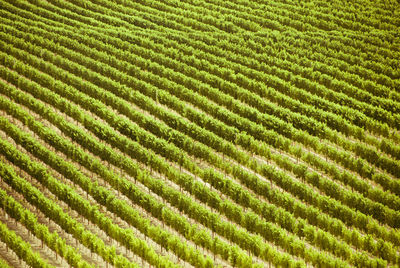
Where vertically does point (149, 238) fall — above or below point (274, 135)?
below

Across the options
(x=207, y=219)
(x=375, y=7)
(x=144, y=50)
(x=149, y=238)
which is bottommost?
(x=149, y=238)

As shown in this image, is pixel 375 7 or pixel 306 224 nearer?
pixel 306 224

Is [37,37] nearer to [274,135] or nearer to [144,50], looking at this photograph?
[144,50]

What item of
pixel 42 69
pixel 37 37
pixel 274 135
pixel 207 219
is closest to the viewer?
pixel 207 219

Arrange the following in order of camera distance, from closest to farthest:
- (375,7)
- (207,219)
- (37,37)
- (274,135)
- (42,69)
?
(207,219) → (274,135) → (42,69) → (37,37) → (375,7)

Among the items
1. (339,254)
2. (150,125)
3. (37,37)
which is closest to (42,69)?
(37,37)

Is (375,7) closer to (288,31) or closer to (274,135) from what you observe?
(288,31)
